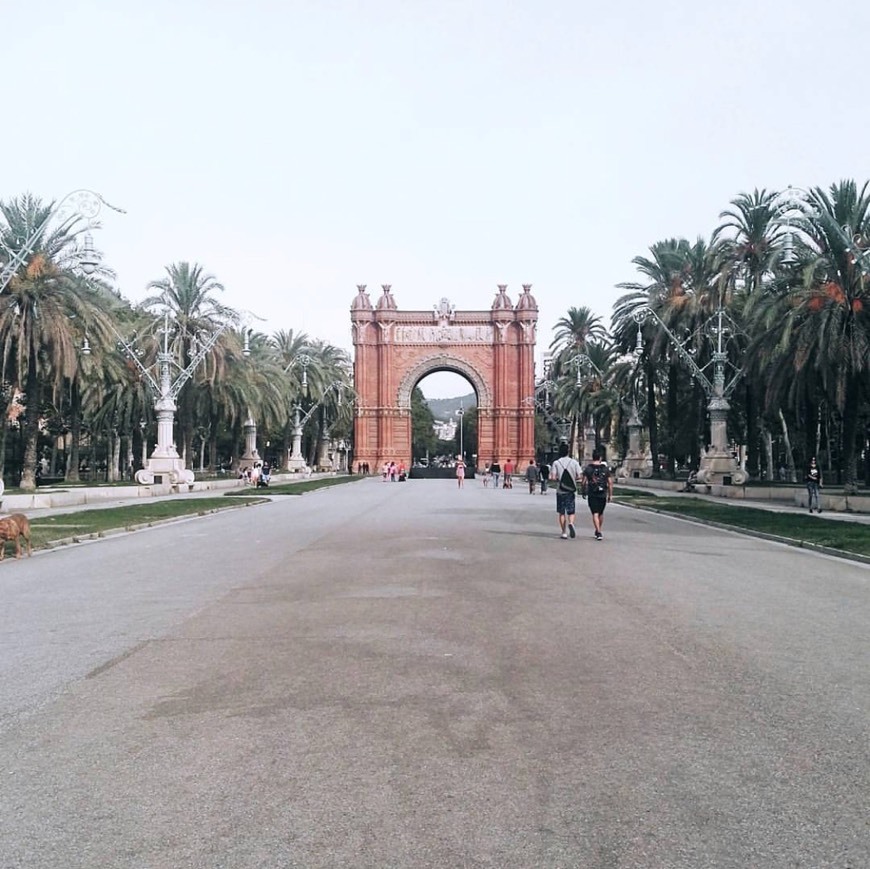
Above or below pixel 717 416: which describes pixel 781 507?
below

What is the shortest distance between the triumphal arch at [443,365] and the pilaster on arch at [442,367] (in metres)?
0.10

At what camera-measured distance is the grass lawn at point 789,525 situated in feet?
57.2

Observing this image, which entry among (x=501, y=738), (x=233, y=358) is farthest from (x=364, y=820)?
(x=233, y=358)

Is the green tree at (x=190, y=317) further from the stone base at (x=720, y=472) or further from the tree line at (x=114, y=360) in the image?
the stone base at (x=720, y=472)

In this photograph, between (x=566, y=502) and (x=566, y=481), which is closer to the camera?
(x=566, y=481)

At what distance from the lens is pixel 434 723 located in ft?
18.3

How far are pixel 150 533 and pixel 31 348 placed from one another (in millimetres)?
17037

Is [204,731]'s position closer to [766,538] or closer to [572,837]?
[572,837]

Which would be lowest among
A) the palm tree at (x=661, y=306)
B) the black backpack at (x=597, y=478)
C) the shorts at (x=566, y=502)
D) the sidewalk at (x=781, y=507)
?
the sidewalk at (x=781, y=507)

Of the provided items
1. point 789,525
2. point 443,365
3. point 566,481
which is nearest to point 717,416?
point 789,525

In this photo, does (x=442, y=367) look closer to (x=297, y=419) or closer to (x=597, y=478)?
(x=297, y=419)

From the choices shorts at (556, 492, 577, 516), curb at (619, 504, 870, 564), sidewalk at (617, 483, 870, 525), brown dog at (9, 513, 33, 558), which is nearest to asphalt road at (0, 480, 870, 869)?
brown dog at (9, 513, 33, 558)

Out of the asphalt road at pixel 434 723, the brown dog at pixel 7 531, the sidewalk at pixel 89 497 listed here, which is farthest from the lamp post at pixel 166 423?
the asphalt road at pixel 434 723

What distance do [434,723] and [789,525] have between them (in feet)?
59.5
